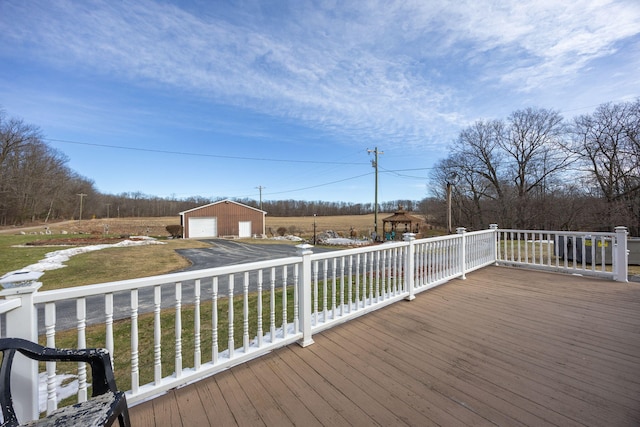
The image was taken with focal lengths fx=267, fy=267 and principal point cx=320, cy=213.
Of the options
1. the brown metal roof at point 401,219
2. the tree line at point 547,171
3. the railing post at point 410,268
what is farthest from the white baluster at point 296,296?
the brown metal roof at point 401,219

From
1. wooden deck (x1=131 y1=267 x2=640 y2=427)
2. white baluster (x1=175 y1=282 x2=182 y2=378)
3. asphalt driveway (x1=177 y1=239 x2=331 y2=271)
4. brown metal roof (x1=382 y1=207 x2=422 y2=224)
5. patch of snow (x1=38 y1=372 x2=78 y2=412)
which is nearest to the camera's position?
wooden deck (x1=131 y1=267 x2=640 y2=427)

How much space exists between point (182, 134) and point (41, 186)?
28.0m

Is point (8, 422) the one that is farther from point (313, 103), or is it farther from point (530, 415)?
point (313, 103)

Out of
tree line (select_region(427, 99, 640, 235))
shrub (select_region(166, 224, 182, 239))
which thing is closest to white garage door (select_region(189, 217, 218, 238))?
shrub (select_region(166, 224, 182, 239))

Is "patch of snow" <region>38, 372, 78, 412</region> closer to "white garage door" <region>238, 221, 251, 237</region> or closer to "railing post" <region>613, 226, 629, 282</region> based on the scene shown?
"railing post" <region>613, 226, 629, 282</region>

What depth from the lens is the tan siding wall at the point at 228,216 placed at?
28500mm

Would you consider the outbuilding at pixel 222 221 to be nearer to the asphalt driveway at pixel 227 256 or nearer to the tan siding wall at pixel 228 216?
the tan siding wall at pixel 228 216

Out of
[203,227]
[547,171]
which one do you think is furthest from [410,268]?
[203,227]

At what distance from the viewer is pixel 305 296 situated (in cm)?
260

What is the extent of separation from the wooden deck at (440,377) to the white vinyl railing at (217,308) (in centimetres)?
19

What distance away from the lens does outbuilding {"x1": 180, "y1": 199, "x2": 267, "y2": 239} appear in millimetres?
28125

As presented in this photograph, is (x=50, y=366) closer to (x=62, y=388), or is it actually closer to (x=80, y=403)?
(x=80, y=403)

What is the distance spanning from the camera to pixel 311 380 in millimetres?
2037

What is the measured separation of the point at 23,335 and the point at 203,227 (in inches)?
1157
